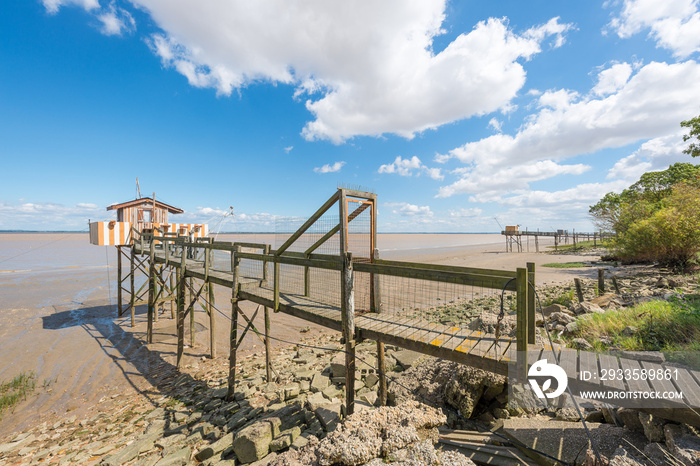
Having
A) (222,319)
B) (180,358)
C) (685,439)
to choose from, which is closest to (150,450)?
(180,358)

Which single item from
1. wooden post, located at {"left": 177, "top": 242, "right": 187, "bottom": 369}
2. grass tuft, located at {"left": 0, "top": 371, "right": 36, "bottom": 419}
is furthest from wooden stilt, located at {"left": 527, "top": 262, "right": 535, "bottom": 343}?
grass tuft, located at {"left": 0, "top": 371, "right": 36, "bottom": 419}

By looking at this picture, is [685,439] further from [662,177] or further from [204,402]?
[662,177]

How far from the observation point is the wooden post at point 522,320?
3.15 metres

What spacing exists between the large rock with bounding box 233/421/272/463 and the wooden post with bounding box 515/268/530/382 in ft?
13.1

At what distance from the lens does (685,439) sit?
252cm

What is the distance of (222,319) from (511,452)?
13812 millimetres

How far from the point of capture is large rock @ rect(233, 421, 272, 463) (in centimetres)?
458

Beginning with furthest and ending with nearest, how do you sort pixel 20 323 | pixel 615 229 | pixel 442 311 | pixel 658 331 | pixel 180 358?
pixel 615 229 → pixel 20 323 → pixel 442 311 → pixel 180 358 → pixel 658 331

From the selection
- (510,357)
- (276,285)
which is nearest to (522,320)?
(510,357)

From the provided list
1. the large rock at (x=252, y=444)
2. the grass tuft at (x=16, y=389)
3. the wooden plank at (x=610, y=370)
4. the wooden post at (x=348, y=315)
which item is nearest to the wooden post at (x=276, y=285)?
the wooden post at (x=348, y=315)

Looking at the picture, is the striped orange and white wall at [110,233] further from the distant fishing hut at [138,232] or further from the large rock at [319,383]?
the large rock at [319,383]

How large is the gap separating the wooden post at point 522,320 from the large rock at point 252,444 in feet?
13.1

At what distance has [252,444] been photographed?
4.60m

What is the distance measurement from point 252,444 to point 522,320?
14.5 feet
